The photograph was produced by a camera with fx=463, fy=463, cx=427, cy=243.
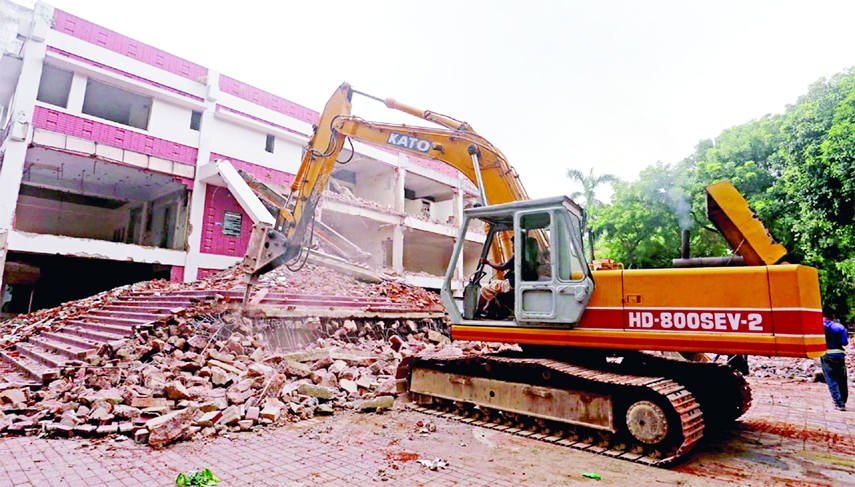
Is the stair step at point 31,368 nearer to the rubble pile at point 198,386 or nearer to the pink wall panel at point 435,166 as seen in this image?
the rubble pile at point 198,386

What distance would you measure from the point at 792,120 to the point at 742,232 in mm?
14519

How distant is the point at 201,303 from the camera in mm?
9461

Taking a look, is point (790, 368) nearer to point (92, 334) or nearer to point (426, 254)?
point (92, 334)

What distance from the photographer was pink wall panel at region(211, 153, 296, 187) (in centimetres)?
1817

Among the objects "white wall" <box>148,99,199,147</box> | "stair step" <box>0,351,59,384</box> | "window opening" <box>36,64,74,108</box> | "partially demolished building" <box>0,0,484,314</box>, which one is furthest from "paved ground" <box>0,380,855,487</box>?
"window opening" <box>36,64,74,108</box>

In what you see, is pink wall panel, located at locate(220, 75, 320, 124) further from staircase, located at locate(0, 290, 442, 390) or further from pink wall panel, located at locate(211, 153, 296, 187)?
staircase, located at locate(0, 290, 442, 390)

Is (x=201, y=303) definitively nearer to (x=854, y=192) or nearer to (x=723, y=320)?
Result: (x=723, y=320)

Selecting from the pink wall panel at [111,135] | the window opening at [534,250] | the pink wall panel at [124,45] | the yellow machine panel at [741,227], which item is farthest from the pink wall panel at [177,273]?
the yellow machine panel at [741,227]

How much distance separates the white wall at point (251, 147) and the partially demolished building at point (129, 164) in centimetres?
5

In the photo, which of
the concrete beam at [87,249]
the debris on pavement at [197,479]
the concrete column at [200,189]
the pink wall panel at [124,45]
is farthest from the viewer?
the concrete column at [200,189]

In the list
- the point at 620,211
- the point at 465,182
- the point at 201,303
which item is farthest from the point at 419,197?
the point at 201,303

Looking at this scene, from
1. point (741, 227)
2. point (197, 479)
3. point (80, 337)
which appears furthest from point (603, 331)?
point (80, 337)

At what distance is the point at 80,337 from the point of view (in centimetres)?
950

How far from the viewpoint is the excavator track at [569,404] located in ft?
14.5
